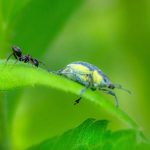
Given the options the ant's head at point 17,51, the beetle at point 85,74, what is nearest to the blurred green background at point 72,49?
the ant's head at point 17,51

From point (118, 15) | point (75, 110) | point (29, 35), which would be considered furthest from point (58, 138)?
point (118, 15)

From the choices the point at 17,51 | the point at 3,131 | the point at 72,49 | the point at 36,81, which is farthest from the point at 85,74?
the point at 72,49

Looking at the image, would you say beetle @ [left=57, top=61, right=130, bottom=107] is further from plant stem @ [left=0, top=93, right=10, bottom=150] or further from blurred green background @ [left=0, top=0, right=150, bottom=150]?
plant stem @ [left=0, top=93, right=10, bottom=150]

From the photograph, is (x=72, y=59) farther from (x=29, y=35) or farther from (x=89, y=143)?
(x=89, y=143)

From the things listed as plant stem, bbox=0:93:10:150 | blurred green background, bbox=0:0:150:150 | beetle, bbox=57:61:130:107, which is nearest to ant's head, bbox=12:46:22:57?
blurred green background, bbox=0:0:150:150

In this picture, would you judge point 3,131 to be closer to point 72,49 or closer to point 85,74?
point 85,74
